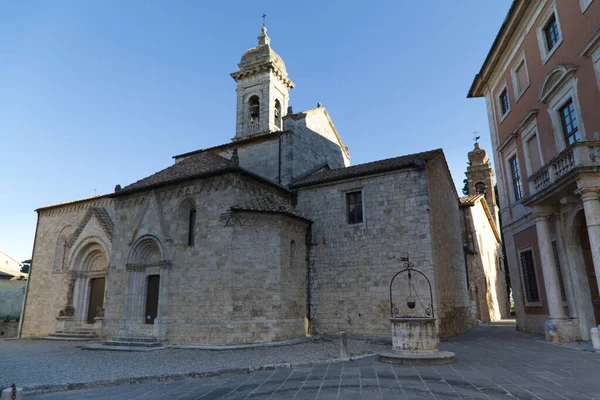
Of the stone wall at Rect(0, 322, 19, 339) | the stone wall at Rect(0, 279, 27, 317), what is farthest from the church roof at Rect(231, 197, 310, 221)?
the stone wall at Rect(0, 279, 27, 317)

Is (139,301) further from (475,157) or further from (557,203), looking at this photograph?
(475,157)

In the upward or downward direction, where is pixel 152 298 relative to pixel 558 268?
downward

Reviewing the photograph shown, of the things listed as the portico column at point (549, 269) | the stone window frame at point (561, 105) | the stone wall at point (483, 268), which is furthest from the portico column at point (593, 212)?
the stone wall at point (483, 268)

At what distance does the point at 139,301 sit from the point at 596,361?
1460cm

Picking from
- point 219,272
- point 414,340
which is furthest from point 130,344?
point 414,340

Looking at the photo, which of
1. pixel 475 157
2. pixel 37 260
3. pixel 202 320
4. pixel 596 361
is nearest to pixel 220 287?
pixel 202 320

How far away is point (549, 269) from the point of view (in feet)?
38.7

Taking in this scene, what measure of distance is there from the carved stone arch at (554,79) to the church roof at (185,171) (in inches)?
449

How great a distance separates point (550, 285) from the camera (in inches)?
464

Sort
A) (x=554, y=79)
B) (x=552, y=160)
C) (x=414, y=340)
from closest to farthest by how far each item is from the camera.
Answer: (x=414, y=340), (x=552, y=160), (x=554, y=79)

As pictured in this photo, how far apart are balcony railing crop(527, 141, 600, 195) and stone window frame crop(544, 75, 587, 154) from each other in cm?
143

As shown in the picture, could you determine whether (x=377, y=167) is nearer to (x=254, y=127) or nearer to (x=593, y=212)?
(x=593, y=212)

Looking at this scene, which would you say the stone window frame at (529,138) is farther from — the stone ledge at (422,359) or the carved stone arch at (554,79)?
the stone ledge at (422,359)

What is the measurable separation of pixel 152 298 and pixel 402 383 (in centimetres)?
1136
